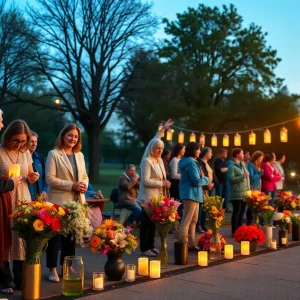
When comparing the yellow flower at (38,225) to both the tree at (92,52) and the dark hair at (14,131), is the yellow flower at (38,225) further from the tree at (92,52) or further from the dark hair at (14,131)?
the tree at (92,52)

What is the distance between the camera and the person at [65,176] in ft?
Result: 17.6

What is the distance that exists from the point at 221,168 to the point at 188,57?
19.2 metres

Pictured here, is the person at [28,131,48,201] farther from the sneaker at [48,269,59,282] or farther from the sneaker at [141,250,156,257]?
the sneaker at [141,250,156,257]

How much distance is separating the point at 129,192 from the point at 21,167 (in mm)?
5012

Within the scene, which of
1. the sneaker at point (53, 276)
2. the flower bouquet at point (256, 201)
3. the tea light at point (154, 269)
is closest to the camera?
the sneaker at point (53, 276)

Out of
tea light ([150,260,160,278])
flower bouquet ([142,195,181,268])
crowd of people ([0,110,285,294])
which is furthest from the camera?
flower bouquet ([142,195,181,268])

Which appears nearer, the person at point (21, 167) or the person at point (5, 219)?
the person at point (5, 219)

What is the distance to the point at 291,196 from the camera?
9.25 meters

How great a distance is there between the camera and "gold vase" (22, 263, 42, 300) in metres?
4.43

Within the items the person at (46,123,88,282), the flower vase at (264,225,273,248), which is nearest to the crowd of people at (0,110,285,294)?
the person at (46,123,88,282)

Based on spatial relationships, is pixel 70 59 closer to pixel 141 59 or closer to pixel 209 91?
pixel 141 59

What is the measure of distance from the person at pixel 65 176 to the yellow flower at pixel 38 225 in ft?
3.18

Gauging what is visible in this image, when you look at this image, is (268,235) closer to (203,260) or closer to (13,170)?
(203,260)

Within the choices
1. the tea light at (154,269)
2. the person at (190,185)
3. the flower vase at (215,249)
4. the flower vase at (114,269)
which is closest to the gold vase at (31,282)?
the flower vase at (114,269)
